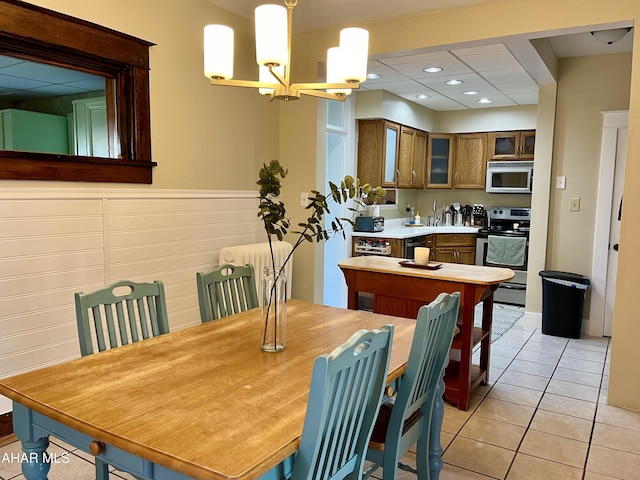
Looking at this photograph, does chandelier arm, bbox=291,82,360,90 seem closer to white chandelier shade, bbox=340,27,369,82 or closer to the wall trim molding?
white chandelier shade, bbox=340,27,369,82

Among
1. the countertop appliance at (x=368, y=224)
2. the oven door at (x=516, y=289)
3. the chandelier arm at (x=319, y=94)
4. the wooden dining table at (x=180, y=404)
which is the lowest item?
the oven door at (x=516, y=289)

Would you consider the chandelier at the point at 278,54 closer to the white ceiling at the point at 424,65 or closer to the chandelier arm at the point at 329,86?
the chandelier arm at the point at 329,86

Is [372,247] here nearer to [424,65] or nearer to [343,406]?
[424,65]

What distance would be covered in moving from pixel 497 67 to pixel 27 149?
3728mm

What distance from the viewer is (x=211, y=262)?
344 centimetres

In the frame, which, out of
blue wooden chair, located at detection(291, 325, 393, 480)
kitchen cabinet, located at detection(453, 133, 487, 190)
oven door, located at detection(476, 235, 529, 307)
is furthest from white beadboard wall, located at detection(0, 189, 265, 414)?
kitchen cabinet, located at detection(453, 133, 487, 190)

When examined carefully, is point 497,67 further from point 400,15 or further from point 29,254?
point 29,254

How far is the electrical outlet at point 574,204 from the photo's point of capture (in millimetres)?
4617

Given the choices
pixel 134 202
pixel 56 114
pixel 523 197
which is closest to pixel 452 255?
pixel 523 197

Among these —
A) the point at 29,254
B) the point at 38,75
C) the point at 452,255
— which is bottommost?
the point at 452,255

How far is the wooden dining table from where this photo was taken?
3.61ft

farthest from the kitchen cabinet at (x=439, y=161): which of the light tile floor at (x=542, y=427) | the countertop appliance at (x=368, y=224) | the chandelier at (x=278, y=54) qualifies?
the chandelier at (x=278, y=54)

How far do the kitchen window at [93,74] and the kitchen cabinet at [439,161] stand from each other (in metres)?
4.45

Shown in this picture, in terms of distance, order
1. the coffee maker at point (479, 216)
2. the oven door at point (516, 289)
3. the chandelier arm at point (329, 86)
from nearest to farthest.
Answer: the chandelier arm at point (329, 86) < the oven door at point (516, 289) < the coffee maker at point (479, 216)
